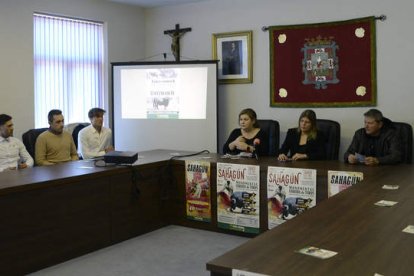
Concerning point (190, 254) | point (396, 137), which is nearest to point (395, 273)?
point (190, 254)

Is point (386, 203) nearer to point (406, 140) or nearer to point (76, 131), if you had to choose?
point (406, 140)

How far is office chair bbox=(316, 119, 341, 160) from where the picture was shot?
4.79 m

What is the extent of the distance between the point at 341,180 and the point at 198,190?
132 cm

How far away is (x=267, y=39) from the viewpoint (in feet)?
18.5

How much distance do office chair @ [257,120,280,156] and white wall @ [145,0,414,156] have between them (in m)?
0.47

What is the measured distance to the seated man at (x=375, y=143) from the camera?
3969 millimetres

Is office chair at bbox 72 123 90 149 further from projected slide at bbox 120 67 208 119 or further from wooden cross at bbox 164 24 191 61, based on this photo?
wooden cross at bbox 164 24 191 61

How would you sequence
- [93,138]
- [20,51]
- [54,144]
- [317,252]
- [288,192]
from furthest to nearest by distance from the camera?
[20,51]
[93,138]
[54,144]
[288,192]
[317,252]

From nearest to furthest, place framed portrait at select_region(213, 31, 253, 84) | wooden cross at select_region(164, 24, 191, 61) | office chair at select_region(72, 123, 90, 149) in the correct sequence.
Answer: office chair at select_region(72, 123, 90, 149)
framed portrait at select_region(213, 31, 253, 84)
wooden cross at select_region(164, 24, 191, 61)

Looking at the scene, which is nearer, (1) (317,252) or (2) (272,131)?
(1) (317,252)

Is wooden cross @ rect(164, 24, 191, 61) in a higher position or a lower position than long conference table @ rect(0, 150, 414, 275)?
higher

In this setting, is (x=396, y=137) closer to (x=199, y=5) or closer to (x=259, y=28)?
(x=259, y=28)

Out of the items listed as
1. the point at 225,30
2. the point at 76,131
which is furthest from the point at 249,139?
the point at 76,131

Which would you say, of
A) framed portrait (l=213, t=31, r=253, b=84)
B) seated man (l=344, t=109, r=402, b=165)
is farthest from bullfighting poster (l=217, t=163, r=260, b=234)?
framed portrait (l=213, t=31, r=253, b=84)
